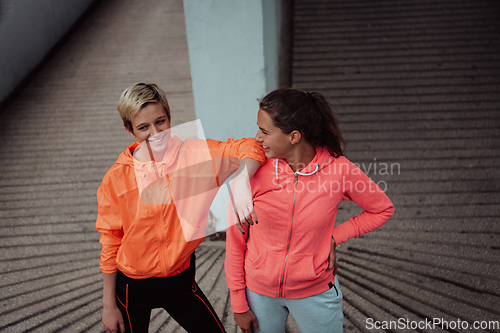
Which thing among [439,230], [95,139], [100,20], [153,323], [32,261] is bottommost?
[153,323]

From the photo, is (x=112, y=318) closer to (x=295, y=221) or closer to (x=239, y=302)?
(x=239, y=302)

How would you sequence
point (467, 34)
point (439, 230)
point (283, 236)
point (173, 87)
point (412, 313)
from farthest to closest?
point (173, 87) → point (467, 34) → point (439, 230) → point (412, 313) → point (283, 236)

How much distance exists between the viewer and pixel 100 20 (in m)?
5.79

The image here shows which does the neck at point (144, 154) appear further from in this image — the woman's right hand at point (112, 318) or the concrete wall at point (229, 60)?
the concrete wall at point (229, 60)

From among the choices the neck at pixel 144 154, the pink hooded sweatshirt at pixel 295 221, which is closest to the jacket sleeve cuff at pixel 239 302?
the pink hooded sweatshirt at pixel 295 221

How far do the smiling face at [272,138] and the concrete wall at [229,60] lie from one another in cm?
125

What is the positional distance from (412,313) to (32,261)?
2.65 m

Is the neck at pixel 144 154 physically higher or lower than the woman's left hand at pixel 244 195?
higher

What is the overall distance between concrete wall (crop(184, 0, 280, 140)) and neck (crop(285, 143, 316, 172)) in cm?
124

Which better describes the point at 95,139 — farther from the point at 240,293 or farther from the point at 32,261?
the point at 240,293

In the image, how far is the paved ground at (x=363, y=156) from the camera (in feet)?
7.09

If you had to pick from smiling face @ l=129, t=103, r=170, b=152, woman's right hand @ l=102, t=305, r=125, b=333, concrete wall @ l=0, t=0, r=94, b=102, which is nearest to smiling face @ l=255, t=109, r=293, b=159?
smiling face @ l=129, t=103, r=170, b=152

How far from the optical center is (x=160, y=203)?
44.8 inches

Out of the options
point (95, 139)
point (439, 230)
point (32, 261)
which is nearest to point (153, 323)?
point (32, 261)
